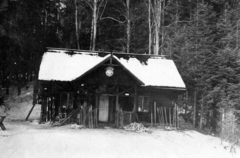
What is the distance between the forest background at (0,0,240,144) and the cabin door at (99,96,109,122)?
9084mm

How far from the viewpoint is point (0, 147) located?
494 inches

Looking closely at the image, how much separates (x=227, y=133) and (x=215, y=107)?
8.36 metres

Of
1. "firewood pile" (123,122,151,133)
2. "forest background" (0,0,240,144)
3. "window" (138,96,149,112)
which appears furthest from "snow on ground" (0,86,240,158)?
"forest background" (0,0,240,144)

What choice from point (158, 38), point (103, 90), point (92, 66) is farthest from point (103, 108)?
point (158, 38)

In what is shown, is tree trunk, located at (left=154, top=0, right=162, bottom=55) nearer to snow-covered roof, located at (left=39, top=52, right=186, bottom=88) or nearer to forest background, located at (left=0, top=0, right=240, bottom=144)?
forest background, located at (left=0, top=0, right=240, bottom=144)

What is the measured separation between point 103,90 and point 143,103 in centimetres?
371

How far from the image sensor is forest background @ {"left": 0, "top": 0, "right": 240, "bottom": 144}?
25.8 metres

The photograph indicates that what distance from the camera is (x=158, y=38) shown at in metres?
28.9

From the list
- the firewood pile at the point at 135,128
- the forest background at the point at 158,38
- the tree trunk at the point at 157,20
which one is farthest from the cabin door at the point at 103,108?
the tree trunk at the point at 157,20

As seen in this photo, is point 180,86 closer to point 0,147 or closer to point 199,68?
point 199,68

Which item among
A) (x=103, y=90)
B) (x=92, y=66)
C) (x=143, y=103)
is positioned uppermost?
(x=92, y=66)

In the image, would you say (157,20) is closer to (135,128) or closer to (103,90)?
(103,90)

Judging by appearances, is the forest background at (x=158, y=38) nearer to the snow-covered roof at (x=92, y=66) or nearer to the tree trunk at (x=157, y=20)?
the tree trunk at (x=157, y=20)

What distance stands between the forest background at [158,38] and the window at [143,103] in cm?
660
